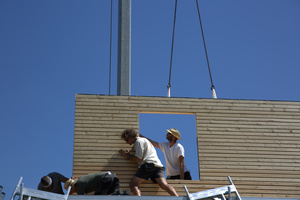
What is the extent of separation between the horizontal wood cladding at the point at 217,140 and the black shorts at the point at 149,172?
1.23ft

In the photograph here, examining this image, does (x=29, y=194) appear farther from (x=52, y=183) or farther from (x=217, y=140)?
(x=217, y=140)

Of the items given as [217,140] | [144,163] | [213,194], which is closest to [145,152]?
[144,163]

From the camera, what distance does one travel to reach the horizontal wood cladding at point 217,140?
1134cm

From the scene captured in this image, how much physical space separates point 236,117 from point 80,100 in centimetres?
325

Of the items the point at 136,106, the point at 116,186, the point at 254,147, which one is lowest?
the point at 116,186

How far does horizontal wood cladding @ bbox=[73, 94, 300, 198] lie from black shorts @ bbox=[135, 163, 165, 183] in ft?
1.23

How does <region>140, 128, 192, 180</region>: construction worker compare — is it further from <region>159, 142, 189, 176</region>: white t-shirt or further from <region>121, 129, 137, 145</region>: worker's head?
<region>121, 129, 137, 145</region>: worker's head

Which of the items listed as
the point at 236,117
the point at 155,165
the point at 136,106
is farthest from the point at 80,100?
the point at 236,117

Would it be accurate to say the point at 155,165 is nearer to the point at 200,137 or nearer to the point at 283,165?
the point at 200,137

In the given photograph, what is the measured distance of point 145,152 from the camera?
1087 centimetres

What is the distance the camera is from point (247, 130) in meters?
12.0

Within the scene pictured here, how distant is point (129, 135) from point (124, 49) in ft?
8.35

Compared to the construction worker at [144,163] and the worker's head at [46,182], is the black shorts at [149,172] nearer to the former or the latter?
the construction worker at [144,163]

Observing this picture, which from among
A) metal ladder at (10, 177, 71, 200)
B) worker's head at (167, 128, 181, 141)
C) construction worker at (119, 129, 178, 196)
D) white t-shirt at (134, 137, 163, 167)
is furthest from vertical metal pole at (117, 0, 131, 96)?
metal ladder at (10, 177, 71, 200)
